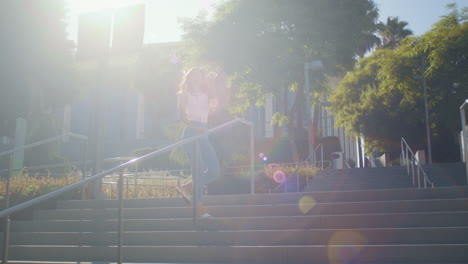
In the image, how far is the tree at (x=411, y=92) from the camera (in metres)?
20.5

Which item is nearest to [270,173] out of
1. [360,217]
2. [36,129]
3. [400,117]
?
[360,217]

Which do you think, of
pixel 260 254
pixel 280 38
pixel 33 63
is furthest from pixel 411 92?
pixel 260 254

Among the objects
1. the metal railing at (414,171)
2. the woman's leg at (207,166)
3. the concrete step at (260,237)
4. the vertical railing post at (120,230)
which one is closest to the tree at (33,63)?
the metal railing at (414,171)

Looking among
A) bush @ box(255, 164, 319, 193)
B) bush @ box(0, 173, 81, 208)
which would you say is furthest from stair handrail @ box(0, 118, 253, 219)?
bush @ box(255, 164, 319, 193)

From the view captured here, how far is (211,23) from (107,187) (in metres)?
10.5

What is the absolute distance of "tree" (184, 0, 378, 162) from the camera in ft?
56.5

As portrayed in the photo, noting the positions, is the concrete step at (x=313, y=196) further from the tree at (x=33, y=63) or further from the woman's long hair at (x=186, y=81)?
the tree at (x=33, y=63)

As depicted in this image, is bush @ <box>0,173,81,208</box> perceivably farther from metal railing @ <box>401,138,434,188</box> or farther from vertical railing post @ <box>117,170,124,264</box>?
metal railing @ <box>401,138,434,188</box>

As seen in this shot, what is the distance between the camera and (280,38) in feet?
57.1

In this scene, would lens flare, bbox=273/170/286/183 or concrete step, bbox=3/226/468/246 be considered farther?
lens flare, bbox=273/170/286/183

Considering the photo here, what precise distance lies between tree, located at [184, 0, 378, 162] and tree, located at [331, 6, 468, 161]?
405 centimetres

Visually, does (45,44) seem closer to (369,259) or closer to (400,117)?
(400,117)

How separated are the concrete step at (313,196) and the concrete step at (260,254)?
4.86 ft

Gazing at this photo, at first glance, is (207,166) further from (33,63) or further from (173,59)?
(173,59)
